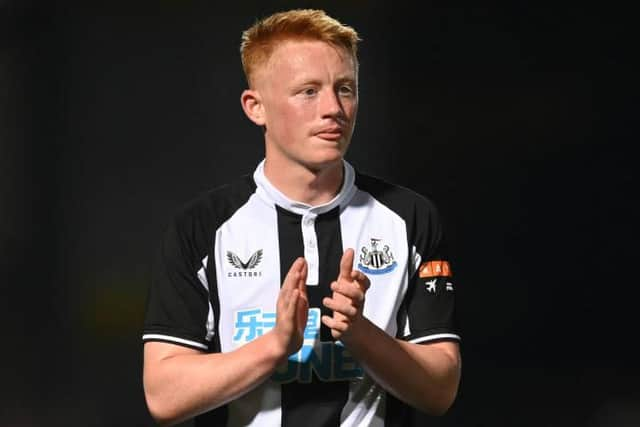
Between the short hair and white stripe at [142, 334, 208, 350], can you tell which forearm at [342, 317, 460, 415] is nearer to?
white stripe at [142, 334, 208, 350]

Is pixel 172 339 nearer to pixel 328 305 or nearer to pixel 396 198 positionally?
pixel 328 305

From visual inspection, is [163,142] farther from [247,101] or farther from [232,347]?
[232,347]

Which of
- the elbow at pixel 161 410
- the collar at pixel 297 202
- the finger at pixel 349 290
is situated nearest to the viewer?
the finger at pixel 349 290

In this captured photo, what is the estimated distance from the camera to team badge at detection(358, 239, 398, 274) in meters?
1.43

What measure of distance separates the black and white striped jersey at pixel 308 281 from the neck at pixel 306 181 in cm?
1

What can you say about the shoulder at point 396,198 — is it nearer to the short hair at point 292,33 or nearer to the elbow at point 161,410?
the short hair at point 292,33

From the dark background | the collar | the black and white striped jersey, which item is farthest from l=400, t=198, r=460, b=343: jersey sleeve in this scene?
the dark background

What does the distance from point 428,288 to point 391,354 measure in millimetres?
176

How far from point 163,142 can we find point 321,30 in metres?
1.03

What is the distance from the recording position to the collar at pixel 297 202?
1.45m

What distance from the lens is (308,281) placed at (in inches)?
55.9

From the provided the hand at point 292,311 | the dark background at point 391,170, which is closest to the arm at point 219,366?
the hand at point 292,311

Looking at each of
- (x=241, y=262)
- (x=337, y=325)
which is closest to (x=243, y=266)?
(x=241, y=262)

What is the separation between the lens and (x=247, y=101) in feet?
4.84
